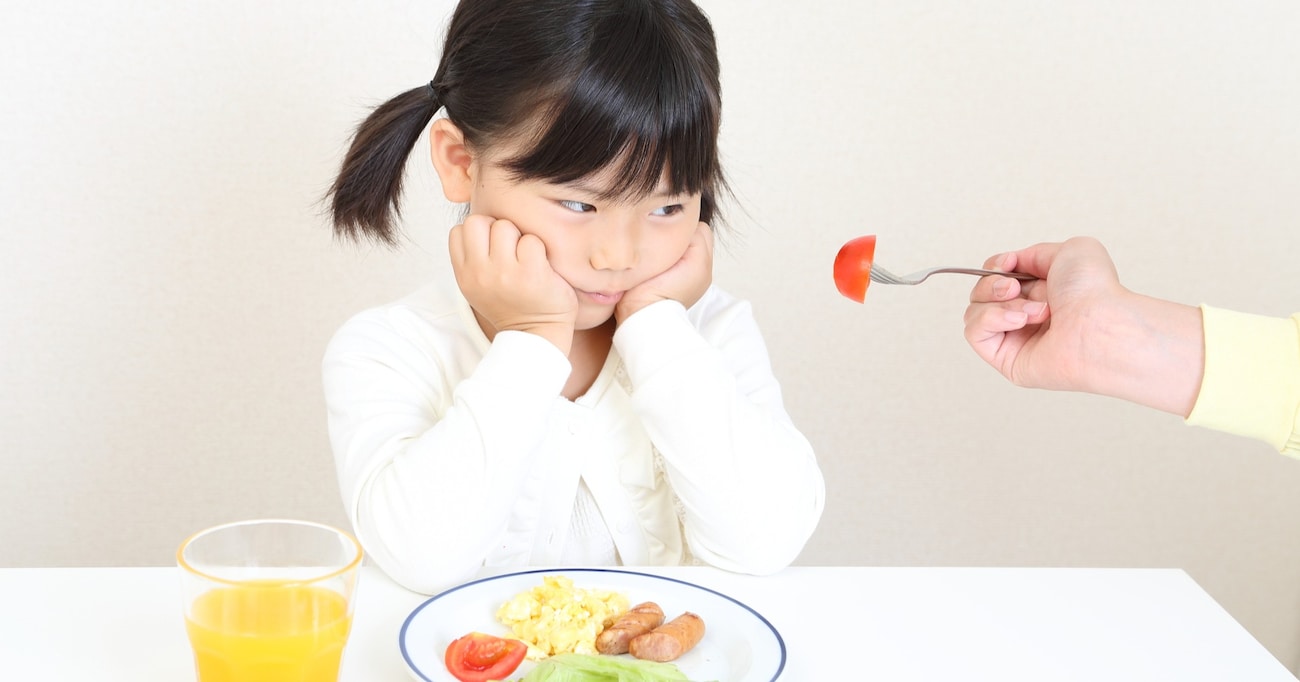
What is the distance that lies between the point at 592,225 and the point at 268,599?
1.65 ft

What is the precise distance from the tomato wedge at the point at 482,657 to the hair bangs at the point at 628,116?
1.35ft

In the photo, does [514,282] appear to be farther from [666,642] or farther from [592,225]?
[666,642]

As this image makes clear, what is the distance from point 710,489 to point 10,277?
135 centimetres

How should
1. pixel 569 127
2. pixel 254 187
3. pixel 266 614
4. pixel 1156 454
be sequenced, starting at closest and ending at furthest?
pixel 266 614, pixel 569 127, pixel 254 187, pixel 1156 454

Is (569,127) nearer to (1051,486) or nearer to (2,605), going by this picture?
(2,605)

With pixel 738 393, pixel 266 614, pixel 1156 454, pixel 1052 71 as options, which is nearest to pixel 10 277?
pixel 738 393

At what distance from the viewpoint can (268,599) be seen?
604 millimetres

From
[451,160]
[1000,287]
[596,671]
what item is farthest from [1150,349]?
[451,160]

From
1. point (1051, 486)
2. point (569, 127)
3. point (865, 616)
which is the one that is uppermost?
point (569, 127)

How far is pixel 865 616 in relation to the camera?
33.3 inches

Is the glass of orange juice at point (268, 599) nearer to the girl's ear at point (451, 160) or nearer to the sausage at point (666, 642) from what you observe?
the sausage at point (666, 642)

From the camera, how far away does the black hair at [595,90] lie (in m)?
0.99

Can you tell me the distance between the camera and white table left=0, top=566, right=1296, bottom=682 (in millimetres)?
743

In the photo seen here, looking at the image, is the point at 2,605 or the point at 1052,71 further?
the point at 1052,71
